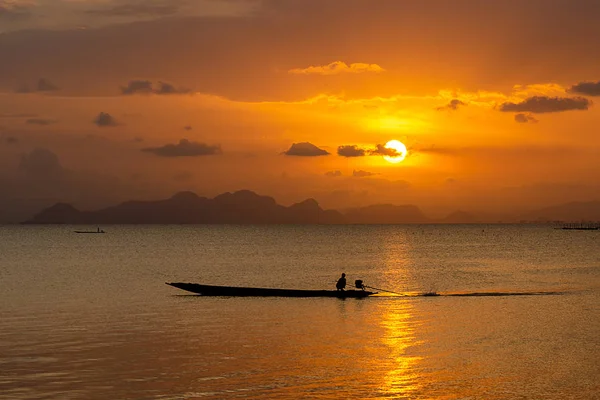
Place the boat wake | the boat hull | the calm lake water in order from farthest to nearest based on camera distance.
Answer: the boat wake → the boat hull → the calm lake water

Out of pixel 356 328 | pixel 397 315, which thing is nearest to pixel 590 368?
pixel 356 328

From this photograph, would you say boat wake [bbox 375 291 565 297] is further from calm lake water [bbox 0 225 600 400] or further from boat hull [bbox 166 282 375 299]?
boat hull [bbox 166 282 375 299]

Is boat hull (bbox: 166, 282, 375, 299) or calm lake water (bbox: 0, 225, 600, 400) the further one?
boat hull (bbox: 166, 282, 375, 299)

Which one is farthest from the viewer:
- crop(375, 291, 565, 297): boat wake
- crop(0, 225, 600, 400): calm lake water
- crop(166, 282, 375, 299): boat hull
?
crop(375, 291, 565, 297): boat wake

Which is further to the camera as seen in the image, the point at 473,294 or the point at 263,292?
the point at 473,294

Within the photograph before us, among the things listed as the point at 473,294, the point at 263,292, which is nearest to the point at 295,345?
the point at 263,292

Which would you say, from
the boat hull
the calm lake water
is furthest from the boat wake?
the boat hull

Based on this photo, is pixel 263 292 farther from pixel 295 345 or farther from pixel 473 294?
pixel 295 345

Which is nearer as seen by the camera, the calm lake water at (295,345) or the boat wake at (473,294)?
the calm lake water at (295,345)

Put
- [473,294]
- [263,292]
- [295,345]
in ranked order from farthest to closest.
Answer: [473,294] → [263,292] → [295,345]

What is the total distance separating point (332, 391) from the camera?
27750mm

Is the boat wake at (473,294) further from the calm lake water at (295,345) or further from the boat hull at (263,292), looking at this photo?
the boat hull at (263,292)

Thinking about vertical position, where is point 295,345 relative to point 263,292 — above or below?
below

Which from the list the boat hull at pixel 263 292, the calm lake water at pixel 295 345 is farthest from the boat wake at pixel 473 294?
the boat hull at pixel 263 292
